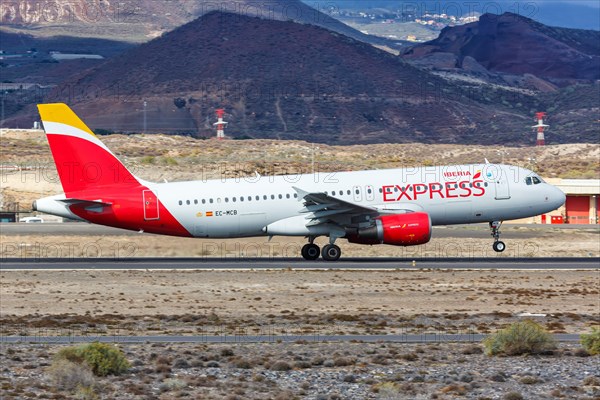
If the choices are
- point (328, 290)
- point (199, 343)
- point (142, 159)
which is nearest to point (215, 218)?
point (328, 290)

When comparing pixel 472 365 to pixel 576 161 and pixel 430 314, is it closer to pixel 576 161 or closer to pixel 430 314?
pixel 430 314

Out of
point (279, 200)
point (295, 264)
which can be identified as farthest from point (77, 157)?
point (295, 264)

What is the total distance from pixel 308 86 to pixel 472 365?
549 ft

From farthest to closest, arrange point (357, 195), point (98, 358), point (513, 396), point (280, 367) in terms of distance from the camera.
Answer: point (357, 195)
point (280, 367)
point (98, 358)
point (513, 396)

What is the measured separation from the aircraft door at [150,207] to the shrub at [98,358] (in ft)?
76.7

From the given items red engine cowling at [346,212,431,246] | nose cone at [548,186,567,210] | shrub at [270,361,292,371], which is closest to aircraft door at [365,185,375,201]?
red engine cowling at [346,212,431,246]

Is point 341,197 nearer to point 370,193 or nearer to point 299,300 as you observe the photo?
point 370,193

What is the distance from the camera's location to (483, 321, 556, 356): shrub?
→ 29.0m

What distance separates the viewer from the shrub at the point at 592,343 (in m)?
29.0

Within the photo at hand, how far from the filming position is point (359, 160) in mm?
114562

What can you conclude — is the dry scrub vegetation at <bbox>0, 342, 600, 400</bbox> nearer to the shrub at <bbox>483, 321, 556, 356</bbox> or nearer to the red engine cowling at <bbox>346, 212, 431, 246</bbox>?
the shrub at <bbox>483, 321, 556, 356</bbox>

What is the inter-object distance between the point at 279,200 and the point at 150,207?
570 centimetres

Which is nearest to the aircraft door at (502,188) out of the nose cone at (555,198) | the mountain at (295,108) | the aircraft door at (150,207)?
the nose cone at (555,198)

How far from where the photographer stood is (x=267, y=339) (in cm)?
3128
